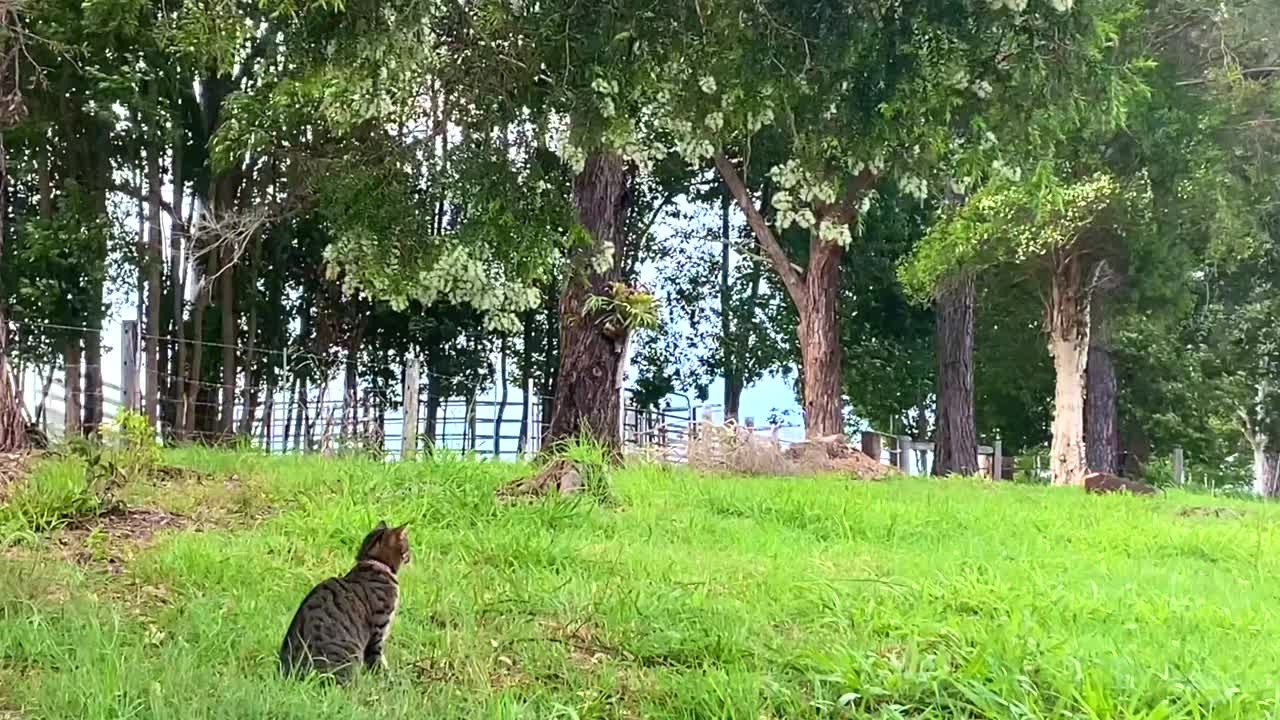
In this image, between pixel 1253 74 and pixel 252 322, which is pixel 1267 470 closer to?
pixel 1253 74

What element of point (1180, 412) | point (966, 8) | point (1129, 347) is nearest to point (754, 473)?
point (966, 8)

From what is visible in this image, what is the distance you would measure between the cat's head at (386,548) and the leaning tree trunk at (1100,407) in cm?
1353

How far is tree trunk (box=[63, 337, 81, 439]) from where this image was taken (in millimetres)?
13000

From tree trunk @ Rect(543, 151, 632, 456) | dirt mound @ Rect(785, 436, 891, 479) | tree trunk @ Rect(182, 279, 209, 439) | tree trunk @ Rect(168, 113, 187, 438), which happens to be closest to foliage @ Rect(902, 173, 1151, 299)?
dirt mound @ Rect(785, 436, 891, 479)

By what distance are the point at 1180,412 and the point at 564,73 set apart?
19967 millimetres

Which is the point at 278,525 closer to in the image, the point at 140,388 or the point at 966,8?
the point at 966,8

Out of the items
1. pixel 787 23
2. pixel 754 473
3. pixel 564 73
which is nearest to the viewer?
pixel 787 23

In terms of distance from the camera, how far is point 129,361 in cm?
1020

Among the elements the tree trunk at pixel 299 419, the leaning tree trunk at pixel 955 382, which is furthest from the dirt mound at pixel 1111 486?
the tree trunk at pixel 299 419

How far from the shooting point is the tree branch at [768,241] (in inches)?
558

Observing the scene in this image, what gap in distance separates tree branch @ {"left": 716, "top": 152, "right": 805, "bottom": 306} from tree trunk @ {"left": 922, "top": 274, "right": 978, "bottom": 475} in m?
Answer: 2.10

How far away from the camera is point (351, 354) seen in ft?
69.7

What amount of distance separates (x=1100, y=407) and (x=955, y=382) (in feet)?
9.19

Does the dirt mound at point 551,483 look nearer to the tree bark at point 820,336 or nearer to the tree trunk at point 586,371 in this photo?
the tree trunk at point 586,371
